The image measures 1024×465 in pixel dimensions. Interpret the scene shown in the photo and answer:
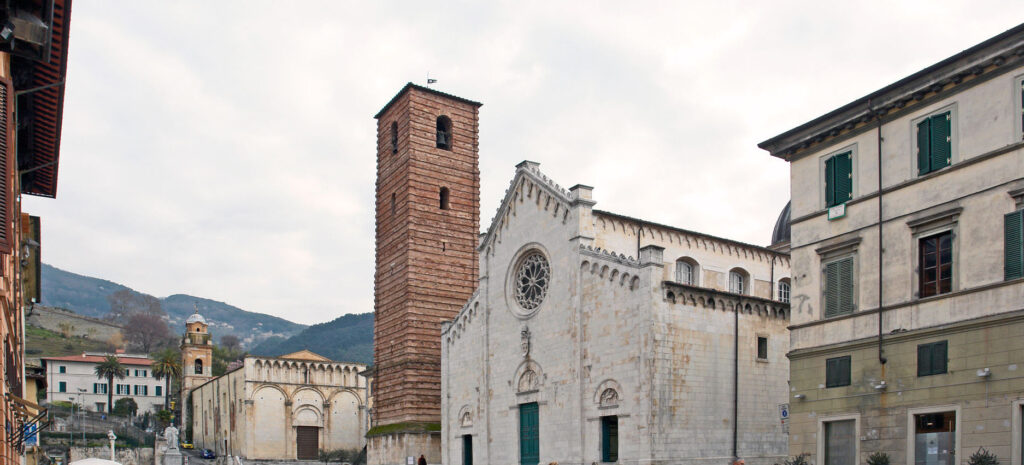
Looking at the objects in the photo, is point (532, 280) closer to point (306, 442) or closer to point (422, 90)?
point (422, 90)

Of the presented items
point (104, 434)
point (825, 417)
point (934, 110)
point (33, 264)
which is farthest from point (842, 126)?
point (104, 434)

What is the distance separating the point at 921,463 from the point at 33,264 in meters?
24.4

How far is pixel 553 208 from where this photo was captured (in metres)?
37.4

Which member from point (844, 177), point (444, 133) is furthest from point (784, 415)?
point (444, 133)

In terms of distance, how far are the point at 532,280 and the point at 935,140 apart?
62.7ft

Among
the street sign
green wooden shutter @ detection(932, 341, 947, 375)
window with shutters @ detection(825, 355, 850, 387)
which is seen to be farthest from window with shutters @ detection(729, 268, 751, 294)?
green wooden shutter @ detection(932, 341, 947, 375)

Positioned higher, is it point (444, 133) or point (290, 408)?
point (444, 133)

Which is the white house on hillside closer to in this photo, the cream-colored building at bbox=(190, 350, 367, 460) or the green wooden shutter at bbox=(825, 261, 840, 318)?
the cream-colored building at bbox=(190, 350, 367, 460)

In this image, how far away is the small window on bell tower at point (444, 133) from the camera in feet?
163

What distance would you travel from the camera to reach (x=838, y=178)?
24922mm

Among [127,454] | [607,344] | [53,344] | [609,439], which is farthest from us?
[53,344]

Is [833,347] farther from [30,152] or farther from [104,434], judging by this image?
[104,434]

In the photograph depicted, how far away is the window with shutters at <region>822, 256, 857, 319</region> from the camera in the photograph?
2408 cm

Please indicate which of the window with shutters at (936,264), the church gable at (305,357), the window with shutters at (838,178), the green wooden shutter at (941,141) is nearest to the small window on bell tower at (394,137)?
the church gable at (305,357)
